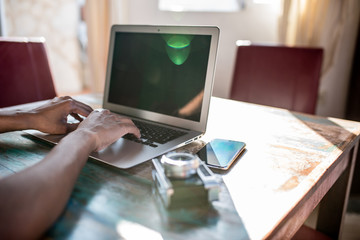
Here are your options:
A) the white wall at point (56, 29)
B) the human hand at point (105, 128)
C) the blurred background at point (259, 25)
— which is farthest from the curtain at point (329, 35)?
the white wall at point (56, 29)

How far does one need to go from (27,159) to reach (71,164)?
22cm

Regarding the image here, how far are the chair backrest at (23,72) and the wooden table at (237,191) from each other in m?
0.63

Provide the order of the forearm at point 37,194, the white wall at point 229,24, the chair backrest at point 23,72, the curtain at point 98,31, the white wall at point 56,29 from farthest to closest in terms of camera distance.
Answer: the white wall at point 56,29 → the curtain at point 98,31 → the white wall at point 229,24 → the chair backrest at point 23,72 → the forearm at point 37,194

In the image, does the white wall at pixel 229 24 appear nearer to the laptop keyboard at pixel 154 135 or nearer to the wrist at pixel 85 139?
the laptop keyboard at pixel 154 135

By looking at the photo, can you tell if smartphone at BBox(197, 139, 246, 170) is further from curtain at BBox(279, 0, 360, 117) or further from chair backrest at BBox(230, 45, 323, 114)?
curtain at BBox(279, 0, 360, 117)

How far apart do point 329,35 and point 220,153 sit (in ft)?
5.18

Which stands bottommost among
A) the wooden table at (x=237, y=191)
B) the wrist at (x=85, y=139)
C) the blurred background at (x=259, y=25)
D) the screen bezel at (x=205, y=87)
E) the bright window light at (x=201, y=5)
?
the wooden table at (x=237, y=191)

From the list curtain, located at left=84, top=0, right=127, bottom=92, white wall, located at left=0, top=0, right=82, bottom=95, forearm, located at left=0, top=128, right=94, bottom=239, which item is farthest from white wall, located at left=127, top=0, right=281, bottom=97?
white wall, located at left=0, top=0, right=82, bottom=95

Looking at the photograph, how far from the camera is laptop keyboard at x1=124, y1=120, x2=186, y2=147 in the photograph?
30.1 inches

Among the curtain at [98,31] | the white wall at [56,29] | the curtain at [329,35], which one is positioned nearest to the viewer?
the curtain at [329,35]

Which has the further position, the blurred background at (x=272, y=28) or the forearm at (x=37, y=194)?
the blurred background at (x=272, y=28)

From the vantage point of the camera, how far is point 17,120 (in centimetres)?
80

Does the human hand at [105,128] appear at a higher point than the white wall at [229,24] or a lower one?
lower

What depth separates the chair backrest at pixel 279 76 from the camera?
1.40m
